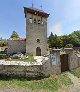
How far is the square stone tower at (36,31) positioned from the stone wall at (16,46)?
1.23 metres

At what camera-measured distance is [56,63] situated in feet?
56.5

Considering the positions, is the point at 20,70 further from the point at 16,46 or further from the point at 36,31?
the point at 36,31

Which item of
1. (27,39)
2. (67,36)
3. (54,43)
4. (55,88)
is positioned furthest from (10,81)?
(67,36)

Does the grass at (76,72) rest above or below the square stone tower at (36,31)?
below

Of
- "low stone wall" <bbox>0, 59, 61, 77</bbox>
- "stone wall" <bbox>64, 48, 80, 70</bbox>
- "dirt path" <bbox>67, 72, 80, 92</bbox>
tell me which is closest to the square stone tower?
"stone wall" <bbox>64, 48, 80, 70</bbox>

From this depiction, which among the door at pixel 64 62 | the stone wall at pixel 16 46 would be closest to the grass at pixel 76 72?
the door at pixel 64 62

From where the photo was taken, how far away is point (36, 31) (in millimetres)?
31281

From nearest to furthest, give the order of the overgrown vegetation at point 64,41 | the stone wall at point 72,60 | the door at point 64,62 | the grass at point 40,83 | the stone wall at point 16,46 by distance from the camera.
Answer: the grass at point 40,83
the door at point 64,62
the stone wall at point 72,60
the stone wall at point 16,46
the overgrown vegetation at point 64,41

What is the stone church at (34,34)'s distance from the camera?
30734mm

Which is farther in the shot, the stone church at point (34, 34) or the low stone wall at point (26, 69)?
the stone church at point (34, 34)

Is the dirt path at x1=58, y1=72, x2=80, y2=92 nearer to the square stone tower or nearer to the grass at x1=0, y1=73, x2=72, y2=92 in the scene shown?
the grass at x1=0, y1=73, x2=72, y2=92

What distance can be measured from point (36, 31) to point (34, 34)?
658mm

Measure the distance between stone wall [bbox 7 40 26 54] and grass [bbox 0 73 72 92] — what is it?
15514mm

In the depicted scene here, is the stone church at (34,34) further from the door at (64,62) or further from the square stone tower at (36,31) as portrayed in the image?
the door at (64,62)
